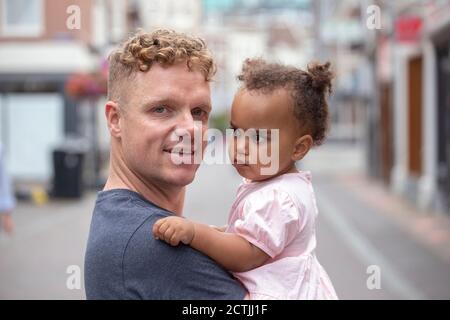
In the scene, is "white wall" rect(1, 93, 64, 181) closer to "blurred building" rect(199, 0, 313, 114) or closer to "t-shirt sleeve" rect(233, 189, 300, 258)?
"t-shirt sleeve" rect(233, 189, 300, 258)

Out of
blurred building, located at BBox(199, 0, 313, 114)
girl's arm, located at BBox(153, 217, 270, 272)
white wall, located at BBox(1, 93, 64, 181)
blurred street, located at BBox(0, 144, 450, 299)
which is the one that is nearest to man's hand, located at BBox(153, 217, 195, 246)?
girl's arm, located at BBox(153, 217, 270, 272)

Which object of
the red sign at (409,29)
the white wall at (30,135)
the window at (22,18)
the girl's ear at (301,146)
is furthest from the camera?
the window at (22,18)

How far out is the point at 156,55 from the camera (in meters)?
1.76

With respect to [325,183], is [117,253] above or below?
above

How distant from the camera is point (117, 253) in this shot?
1700 millimetres

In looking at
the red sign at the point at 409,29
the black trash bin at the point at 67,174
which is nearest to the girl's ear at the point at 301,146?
the red sign at the point at 409,29

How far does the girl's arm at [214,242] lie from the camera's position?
1658 mm

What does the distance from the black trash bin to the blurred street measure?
508 millimetres

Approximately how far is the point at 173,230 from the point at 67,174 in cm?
1588

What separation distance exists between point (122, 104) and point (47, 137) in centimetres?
2179

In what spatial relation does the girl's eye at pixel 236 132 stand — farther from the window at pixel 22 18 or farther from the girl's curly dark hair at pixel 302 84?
the window at pixel 22 18

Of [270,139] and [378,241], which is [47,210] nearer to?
[378,241]

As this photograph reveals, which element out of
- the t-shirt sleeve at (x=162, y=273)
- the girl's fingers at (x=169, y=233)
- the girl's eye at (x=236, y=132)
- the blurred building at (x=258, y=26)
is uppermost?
the blurred building at (x=258, y=26)
